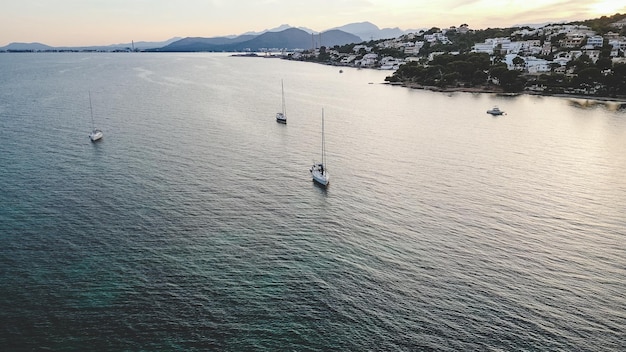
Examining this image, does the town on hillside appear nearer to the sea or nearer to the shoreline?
the shoreline

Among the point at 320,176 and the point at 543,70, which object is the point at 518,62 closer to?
the point at 543,70

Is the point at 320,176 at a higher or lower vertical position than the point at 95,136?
lower

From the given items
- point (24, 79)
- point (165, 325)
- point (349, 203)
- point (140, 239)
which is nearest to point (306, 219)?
point (349, 203)

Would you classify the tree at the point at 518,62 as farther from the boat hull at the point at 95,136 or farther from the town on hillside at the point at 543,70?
the boat hull at the point at 95,136

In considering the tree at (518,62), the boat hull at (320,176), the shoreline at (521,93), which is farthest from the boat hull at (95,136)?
the tree at (518,62)

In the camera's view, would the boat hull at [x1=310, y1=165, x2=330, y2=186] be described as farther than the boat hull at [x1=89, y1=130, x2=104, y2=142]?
No

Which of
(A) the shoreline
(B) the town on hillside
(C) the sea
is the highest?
(B) the town on hillside

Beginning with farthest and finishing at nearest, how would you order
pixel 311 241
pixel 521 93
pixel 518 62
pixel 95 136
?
1. pixel 518 62
2. pixel 521 93
3. pixel 95 136
4. pixel 311 241

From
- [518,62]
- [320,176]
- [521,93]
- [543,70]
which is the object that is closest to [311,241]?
[320,176]

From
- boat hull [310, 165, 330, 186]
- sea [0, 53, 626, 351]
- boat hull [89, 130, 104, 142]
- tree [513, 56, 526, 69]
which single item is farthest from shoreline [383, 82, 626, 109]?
boat hull [89, 130, 104, 142]

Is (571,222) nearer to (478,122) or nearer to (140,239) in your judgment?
(140,239)
